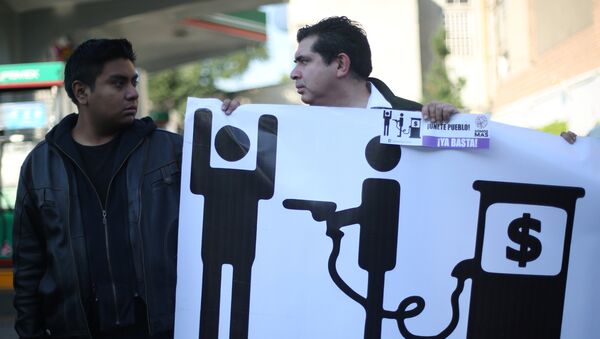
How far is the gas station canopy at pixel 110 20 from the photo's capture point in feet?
37.9

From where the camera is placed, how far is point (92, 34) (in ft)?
42.8

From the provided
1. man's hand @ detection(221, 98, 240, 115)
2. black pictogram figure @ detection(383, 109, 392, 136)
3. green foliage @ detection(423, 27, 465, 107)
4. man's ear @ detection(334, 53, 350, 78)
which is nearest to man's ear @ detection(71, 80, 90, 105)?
man's hand @ detection(221, 98, 240, 115)

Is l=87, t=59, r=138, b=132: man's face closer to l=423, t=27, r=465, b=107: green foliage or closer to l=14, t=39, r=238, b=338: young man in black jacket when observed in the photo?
l=14, t=39, r=238, b=338: young man in black jacket

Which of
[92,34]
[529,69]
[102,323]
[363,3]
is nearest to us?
[102,323]

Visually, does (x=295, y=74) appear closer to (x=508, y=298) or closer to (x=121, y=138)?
Answer: (x=121, y=138)

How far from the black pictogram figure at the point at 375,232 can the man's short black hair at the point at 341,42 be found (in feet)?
1.43

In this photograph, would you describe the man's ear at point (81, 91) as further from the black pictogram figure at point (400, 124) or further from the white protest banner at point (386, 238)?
the black pictogram figure at point (400, 124)

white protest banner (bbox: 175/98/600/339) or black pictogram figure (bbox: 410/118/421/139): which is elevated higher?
black pictogram figure (bbox: 410/118/421/139)

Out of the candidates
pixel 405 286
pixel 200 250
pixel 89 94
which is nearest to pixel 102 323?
pixel 200 250

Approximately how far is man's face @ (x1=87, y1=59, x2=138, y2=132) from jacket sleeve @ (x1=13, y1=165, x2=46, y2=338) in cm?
34

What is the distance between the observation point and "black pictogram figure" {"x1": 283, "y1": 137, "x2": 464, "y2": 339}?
275cm

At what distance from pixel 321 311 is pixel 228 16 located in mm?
12900

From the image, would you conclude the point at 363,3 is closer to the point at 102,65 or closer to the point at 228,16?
the point at 228,16

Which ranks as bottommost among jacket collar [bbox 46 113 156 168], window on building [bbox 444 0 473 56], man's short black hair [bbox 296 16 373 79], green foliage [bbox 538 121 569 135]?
jacket collar [bbox 46 113 156 168]
